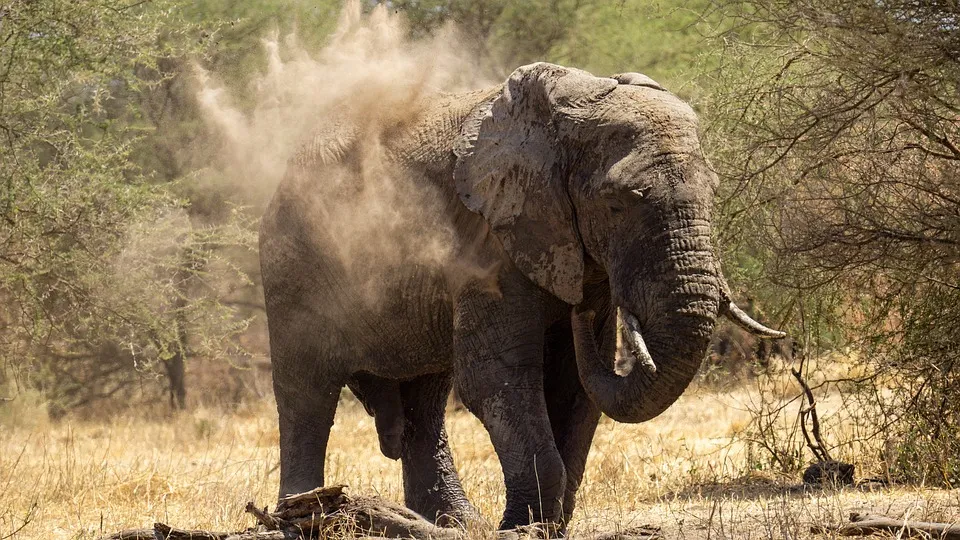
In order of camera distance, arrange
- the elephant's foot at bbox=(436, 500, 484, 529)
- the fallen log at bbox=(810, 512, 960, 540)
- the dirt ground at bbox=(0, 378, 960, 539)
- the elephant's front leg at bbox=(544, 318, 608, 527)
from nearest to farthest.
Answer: the fallen log at bbox=(810, 512, 960, 540)
the dirt ground at bbox=(0, 378, 960, 539)
the elephant's front leg at bbox=(544, 318, 608, 527)
the elephant's foot at bbox=(436, 500, 484, 529)

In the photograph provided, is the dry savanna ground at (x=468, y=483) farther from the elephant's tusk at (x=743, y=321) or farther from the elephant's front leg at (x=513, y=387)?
the elephant's tusk at (x=743, y=321)

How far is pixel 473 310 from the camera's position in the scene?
6.75 meters

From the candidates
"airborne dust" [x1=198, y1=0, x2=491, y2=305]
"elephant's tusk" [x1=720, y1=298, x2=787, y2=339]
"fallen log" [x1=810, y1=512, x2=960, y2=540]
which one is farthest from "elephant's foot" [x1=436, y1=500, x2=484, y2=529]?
"fallen log" [x1=810, y1=512, x2=960, y2=540]

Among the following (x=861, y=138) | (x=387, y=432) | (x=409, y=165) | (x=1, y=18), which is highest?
(x=1, y=18)

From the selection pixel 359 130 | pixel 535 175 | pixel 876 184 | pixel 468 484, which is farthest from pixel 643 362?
pixel 468 484

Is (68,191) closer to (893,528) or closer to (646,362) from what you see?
(646,362)

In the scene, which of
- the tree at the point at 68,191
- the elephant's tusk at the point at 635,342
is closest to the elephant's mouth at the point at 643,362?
the elephant's tusk at the point at 635,342

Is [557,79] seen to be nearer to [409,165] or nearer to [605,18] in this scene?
[409,165]

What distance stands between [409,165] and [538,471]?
189 cm

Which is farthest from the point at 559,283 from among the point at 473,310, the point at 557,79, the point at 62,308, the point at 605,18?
the point at 605,18

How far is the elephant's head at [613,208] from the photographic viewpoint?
604cm

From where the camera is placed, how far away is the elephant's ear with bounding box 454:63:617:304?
649cm

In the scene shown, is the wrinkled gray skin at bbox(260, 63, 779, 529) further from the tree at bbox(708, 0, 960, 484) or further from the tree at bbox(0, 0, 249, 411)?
the tree at bbox(0, 0, 249, 411)

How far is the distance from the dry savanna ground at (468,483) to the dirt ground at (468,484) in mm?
21
